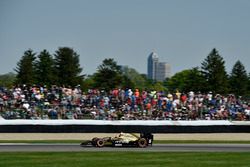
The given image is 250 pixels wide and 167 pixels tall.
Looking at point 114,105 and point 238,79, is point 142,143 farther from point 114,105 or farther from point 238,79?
point 238,79

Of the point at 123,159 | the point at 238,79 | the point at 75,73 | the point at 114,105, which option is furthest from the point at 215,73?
the point at 123,159

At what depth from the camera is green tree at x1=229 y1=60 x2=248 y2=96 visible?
76.2 meters

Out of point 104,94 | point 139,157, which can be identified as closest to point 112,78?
point 104,94

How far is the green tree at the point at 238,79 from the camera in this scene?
250 feet

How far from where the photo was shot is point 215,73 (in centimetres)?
7112

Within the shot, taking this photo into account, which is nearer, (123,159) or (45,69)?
(123,159)

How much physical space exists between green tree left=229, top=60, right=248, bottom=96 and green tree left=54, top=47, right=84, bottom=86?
834 inches

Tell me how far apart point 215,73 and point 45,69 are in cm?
2161

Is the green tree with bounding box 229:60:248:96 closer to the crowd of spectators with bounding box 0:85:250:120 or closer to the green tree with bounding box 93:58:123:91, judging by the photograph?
the green tree with bounding box 93:58:123:91

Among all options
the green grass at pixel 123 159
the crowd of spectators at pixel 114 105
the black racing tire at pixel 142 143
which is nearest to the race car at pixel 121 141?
the black racing tire at pixel 142 143

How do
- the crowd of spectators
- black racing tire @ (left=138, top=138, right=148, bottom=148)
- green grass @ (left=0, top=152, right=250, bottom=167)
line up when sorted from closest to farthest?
green grass @ (left=0, top=152, right=250, bottom=167) → black racing tire @ (left=138, top=138, right=148, bottom=148) → the crowd of spectators

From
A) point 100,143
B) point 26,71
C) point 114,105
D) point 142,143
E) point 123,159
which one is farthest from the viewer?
point 26,71

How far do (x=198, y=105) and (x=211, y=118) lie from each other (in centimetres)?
108

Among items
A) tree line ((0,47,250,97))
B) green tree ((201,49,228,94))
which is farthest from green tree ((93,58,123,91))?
green tree ((201,49,228,94))
